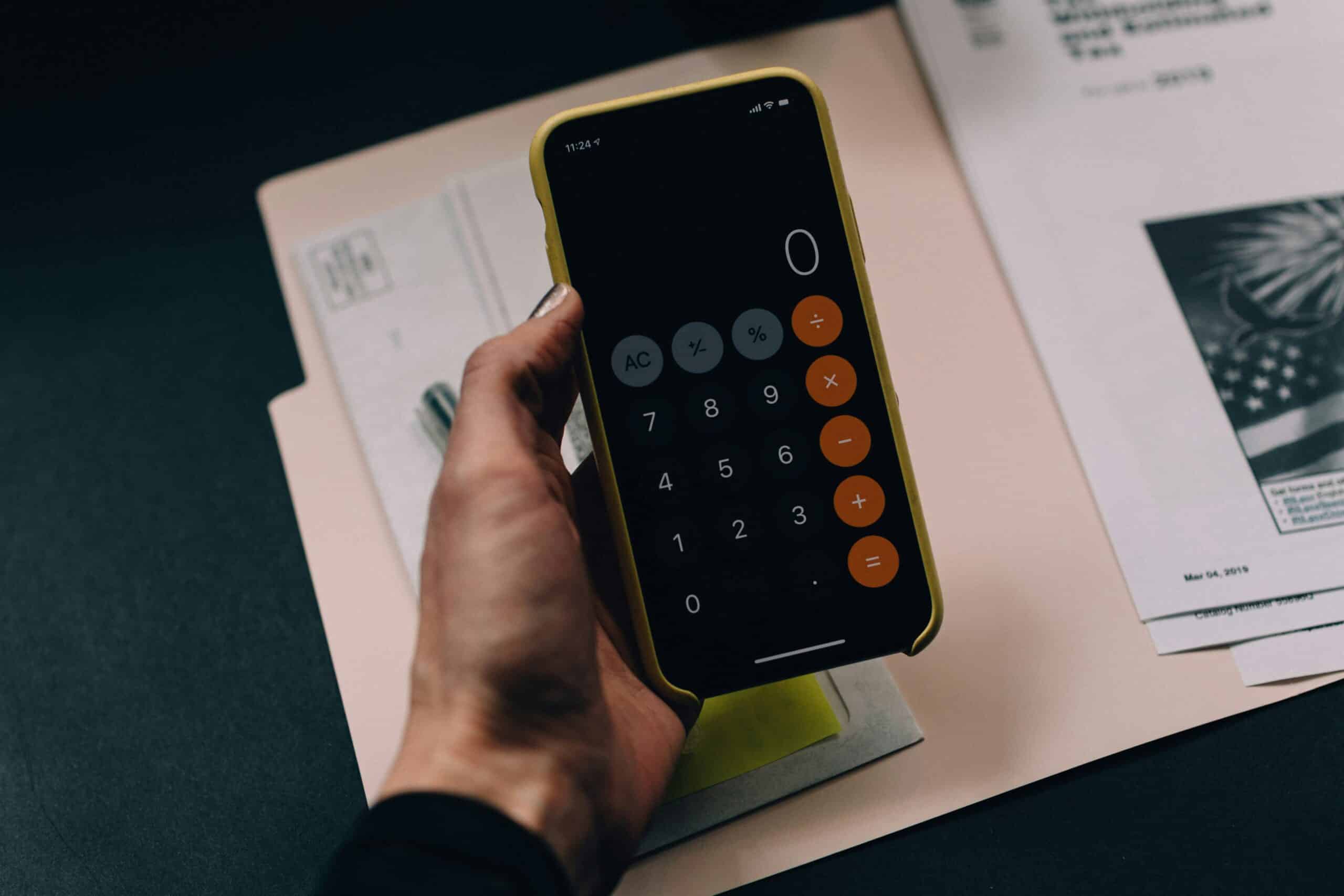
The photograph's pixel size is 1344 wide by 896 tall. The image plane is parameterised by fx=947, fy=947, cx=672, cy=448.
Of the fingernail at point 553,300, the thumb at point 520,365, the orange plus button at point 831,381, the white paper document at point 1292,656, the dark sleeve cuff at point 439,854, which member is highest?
the fingernail at point 553,300

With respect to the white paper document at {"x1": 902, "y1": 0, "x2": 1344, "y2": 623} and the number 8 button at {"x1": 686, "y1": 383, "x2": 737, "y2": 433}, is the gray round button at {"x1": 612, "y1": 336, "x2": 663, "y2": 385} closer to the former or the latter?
the number 8 button at {"x1": 686, "y1": 383, "x2": 737, "y2": 433}

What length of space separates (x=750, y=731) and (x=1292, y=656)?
0.24m

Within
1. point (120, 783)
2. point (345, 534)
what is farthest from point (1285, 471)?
point (120, 783)

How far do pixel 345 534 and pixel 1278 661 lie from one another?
422 mm

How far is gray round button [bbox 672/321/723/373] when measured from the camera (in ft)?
1.18

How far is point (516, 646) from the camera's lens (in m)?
0.31

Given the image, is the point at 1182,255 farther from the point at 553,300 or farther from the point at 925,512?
the point at 553,300

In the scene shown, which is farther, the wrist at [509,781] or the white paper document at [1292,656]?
the white paper document at [1292,656]

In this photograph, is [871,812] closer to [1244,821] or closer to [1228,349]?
[1244,821]

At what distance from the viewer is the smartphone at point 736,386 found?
13.9 inches

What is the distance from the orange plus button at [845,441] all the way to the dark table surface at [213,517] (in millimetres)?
161

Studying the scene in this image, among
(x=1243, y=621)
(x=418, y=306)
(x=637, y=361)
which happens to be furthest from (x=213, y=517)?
(x=1243, y=621)

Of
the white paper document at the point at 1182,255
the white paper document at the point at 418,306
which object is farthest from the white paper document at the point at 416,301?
the white paper document at the point at 1182,255

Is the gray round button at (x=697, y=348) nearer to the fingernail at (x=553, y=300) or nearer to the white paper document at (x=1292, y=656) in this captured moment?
the fingernail at (x=553, y=300)
